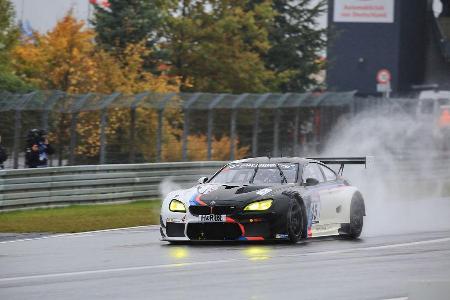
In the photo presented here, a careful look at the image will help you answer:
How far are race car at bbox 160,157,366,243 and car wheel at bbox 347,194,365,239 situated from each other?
0.04ft

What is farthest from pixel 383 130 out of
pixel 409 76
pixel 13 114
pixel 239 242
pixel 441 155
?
pixel 409 76

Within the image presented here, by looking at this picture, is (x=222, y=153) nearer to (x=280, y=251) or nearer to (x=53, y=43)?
(x=53, y=43)

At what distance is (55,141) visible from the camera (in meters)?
26.6

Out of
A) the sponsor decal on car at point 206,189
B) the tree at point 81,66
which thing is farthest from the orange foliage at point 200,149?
the sponsor decal on car at point 206,189

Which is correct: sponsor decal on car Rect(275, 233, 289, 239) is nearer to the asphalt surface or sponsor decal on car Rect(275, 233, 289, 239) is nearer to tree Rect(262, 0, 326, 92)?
the asphalt surface

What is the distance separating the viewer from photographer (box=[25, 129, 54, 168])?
25.0m

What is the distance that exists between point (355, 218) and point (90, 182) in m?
8.03

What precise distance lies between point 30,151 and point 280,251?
10651 millimetres

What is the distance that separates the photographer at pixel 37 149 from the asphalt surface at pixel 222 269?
7.30m

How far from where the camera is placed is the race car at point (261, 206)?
53.0ft

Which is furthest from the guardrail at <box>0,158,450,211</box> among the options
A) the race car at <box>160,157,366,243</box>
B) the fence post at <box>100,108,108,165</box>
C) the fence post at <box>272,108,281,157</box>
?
the fence post at <box>272,108,281,157</box>

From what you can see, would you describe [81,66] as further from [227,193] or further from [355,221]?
[227,193]

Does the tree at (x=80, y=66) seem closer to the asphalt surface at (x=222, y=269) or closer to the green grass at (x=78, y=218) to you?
the green grass at (x=78, y=218)

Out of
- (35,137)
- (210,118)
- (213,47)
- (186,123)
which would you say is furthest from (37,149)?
(213,47)
